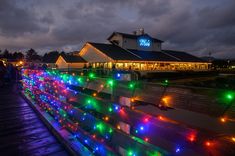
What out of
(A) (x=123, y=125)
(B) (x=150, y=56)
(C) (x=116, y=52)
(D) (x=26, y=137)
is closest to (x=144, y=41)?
(B) (x=150, y=56)

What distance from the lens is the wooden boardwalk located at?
4074mm

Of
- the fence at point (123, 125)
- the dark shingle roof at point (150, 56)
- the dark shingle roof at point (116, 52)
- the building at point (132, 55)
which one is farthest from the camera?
the dark shingle roof at point (150, 56)

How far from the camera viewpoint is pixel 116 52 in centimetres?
4206

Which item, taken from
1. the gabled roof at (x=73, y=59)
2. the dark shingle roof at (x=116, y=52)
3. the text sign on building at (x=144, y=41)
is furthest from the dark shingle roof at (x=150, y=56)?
the gabled roof at (x=73, y=59)

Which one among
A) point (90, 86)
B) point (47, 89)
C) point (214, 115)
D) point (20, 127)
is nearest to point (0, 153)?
point (20, 127)

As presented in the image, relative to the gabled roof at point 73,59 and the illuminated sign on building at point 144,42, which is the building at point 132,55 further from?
the gabled roof at point 73,59

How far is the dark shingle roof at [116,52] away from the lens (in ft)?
130

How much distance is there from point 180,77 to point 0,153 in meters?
31.7

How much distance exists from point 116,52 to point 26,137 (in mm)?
37749

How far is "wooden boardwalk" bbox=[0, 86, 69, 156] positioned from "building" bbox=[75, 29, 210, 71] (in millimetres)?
31775

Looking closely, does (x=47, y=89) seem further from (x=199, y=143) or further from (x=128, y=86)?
(x=199, y=143)

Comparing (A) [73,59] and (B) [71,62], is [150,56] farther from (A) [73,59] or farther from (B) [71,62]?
(B) [71,62]

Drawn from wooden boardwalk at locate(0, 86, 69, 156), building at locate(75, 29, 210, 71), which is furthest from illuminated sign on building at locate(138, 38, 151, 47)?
wooden boardwalk at locate(0, 86, 69, 156)

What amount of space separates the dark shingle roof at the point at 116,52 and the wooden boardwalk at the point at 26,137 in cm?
3213
